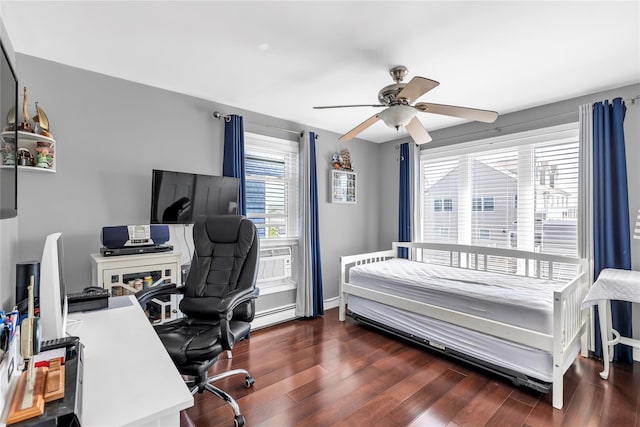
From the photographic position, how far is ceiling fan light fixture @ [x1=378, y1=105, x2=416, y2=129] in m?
2.07

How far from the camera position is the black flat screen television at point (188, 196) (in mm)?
2498

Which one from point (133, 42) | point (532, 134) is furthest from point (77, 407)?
point (532, 134)

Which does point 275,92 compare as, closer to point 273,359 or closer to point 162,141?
point 162,141

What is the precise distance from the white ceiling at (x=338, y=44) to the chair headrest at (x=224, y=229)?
3.89ft

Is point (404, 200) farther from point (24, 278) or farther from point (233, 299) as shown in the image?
point (24, 278)

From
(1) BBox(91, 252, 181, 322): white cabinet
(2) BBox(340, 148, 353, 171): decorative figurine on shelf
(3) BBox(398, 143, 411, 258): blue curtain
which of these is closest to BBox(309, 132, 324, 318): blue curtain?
(2) BBox(340, 148, 353, 171): decorative figurine on shelf

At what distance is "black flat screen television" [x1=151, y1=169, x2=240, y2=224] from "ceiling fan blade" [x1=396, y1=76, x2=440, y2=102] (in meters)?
1.73

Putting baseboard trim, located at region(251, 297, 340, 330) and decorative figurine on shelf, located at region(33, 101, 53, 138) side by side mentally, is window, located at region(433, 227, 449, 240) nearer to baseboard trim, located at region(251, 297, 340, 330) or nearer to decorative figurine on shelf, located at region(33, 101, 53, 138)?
baseboard trim, located at region(251, 297, 340, 330)

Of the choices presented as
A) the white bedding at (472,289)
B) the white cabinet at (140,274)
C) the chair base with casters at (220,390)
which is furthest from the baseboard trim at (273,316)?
the chair base with casters at (220,390)

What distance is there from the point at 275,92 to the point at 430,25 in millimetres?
1470

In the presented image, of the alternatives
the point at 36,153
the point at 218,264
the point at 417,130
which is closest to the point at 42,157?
the point at 36,153

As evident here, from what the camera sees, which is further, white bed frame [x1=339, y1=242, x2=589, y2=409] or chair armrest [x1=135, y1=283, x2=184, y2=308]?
white bed frame [x1=339, y1=242, x2=589, y2=409]

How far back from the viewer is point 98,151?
2418 millimetres

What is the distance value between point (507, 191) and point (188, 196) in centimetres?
332
